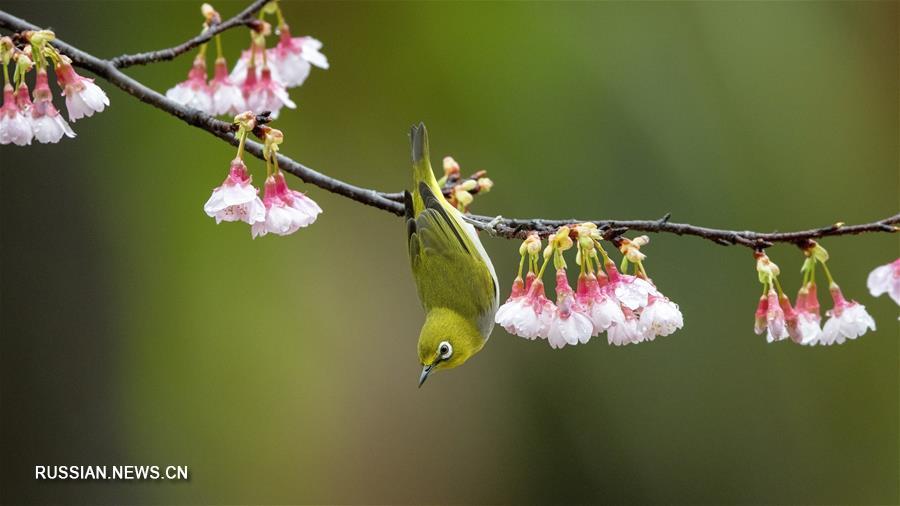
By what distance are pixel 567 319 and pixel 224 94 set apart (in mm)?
1140

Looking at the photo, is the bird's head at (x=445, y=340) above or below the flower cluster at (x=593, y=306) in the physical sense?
above

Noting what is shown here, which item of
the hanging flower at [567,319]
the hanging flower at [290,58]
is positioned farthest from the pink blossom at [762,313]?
the hanging flower at [290,58]

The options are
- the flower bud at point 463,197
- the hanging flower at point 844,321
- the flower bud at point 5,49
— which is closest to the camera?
the flower bud at point 5,49

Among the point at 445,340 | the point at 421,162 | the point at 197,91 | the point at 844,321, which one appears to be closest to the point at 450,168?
the point at 421,162

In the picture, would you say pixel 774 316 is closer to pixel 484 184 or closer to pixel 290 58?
pixel 484 184

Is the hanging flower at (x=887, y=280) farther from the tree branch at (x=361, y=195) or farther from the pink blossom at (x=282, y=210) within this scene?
the pink blossom at (x=282, y=210)

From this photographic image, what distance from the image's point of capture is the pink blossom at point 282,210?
1.74 metres

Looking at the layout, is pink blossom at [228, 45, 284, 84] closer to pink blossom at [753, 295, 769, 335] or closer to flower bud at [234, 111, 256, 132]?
flower bud at [234, 111, 256, 132]

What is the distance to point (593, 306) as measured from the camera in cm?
171

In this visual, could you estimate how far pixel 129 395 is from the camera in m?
3.95

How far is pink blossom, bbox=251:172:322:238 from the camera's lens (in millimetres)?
1736

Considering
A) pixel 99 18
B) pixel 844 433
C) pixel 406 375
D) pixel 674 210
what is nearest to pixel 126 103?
pixel 99 18

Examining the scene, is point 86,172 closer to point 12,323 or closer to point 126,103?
point 126,103

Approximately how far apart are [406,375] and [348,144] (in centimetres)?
130
